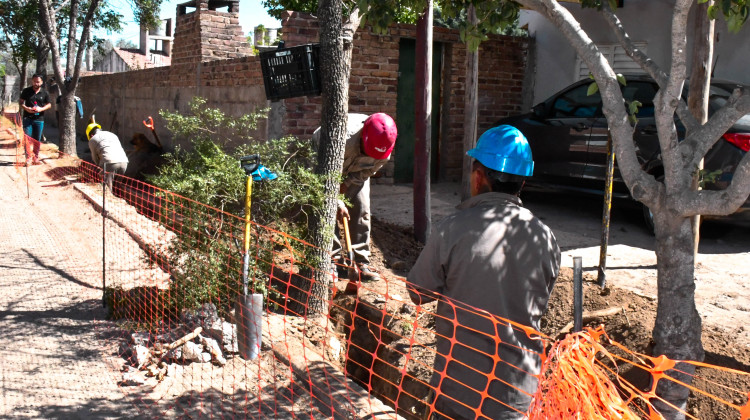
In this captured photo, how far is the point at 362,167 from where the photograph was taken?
6418mm

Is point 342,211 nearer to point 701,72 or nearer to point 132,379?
point 132,379

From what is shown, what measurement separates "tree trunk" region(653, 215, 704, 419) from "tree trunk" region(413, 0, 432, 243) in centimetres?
398

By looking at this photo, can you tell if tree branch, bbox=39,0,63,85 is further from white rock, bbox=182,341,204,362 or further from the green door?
white rock, bbox=182,341,204,362

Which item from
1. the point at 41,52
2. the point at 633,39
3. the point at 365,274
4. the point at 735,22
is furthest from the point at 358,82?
the point at 41,52

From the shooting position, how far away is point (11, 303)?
598 cm

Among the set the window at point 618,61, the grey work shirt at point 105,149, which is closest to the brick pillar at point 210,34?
the grey work shirt at point 105,149

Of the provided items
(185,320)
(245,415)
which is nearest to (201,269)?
(185,320)

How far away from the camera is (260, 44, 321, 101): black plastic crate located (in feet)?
18.4

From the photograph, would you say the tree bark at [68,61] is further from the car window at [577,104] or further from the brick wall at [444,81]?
the car window at [577,104]

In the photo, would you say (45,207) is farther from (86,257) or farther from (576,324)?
(576,324)

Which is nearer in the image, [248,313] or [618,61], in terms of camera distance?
[248,313]

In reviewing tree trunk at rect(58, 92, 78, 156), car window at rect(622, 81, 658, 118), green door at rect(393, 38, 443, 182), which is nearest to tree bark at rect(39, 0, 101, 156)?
tree trunk at rect(58, 92, 78, 156)

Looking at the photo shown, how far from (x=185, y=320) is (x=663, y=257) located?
3.38 meters

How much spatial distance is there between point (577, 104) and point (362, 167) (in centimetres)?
378
